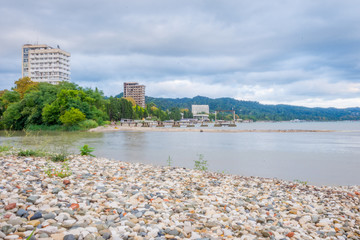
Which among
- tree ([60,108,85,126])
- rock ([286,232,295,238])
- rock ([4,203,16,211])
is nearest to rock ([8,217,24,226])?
rock ([4,203,16,211])

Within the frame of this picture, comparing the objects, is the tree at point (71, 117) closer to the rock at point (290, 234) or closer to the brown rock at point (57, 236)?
the brown rock at point (57, 236)

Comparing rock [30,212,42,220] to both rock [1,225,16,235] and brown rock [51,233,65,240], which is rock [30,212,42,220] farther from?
brown rock [51,233,65,240]

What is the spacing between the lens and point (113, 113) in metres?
113

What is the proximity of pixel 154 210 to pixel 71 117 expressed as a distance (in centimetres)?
6250

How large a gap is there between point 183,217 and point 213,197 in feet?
6.11

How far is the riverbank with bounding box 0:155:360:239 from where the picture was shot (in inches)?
169

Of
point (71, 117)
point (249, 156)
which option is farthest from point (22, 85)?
point (249, 156)

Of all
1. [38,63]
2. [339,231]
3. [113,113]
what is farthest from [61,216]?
[38,63]

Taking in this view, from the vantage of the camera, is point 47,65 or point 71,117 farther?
point 47,65

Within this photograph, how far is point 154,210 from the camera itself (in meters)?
5.44

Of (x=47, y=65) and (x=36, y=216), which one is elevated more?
(x=47, y=65)

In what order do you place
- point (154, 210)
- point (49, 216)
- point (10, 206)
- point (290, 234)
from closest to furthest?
point (49, 216), point (10, 206), point (290, 234), point (154, 210)

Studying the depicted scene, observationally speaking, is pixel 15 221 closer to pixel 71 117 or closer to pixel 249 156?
pixel 249 156

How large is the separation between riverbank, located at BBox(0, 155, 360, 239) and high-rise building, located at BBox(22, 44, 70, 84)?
134m
